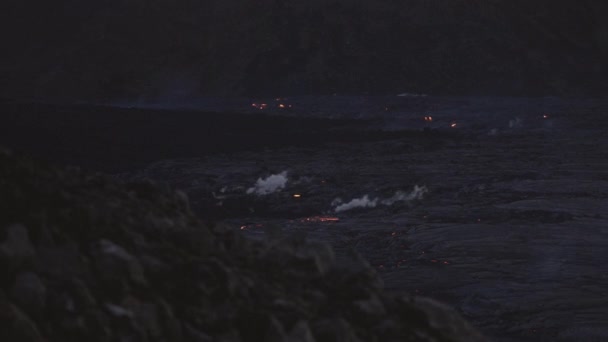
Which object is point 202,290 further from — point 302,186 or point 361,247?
point 302,186

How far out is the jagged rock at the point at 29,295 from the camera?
390 cm

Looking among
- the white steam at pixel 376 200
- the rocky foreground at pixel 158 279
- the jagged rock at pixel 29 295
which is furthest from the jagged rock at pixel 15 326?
the white steam at pixel 376 200

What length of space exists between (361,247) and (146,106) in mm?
71335

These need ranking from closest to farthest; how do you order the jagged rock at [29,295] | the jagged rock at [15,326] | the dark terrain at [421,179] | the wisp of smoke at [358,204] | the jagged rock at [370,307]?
Result: the jagged rock at [15,326] → the jagged rock at [29,295] → the jagged rock at [370,307] → the dark terrain at [421,179] → the wisp of smoke at [358,204]

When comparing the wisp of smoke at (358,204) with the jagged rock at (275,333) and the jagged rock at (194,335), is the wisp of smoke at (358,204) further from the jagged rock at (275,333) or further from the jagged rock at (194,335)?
the jagged rock at (194,335)

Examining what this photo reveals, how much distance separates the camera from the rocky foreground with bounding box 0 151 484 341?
13.1 feet

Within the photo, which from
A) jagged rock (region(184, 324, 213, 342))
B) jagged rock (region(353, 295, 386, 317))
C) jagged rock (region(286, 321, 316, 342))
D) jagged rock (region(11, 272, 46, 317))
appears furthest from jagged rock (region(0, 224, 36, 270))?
jagged rock (region(353, 295, 386, 317))

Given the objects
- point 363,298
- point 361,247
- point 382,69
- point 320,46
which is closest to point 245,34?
point 320,46

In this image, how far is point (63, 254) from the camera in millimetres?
4215

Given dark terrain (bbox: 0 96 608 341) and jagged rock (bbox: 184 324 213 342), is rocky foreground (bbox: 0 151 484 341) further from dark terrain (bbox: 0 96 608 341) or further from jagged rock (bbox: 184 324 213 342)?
dark terrain (bbox: 0 96 608 341)

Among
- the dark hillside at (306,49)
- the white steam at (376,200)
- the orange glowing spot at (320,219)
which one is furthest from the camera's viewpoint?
the dark hillside at (306,49)

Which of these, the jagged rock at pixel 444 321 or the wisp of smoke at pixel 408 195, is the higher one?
the jagged rock at pixel 444 321

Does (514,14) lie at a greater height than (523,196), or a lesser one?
greater

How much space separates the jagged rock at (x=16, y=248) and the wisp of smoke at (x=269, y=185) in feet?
116
